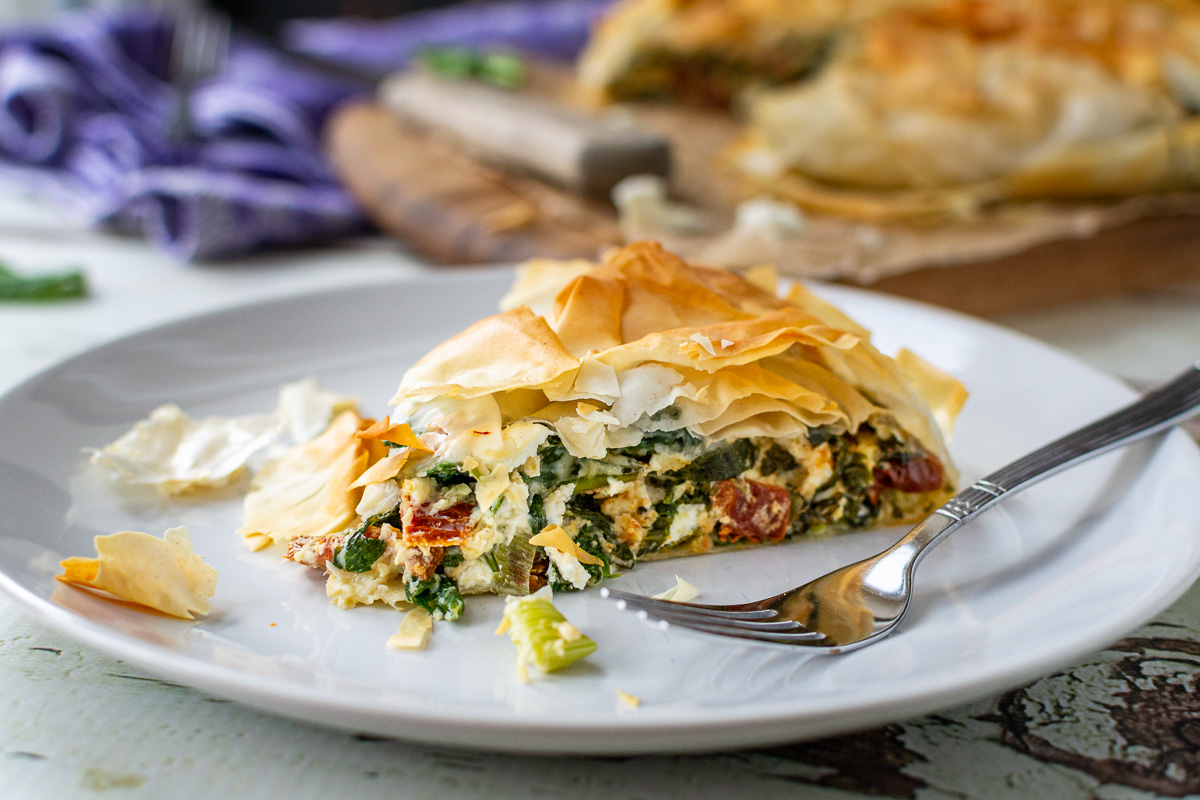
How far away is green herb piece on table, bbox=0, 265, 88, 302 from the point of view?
3236mm

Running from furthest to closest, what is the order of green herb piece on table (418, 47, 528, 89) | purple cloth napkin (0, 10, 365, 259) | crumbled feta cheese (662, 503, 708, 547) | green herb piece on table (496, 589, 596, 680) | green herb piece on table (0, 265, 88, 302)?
green herb piece on table (418, 47, 528, 89)
purple cloth napkin (0, 10, 365, 259)
green herb piece on table (0, 265, 88, 302)
crumbled feta cheese (662, 503, 708, 547)
green herb piece on table (496, 589, 596, 680)

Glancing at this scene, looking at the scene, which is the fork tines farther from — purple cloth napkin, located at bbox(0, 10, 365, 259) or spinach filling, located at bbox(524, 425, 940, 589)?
purple cloth napkin, located at bbox(0, 10, 365, 259)

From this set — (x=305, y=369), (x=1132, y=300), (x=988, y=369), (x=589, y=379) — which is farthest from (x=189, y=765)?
(x=1132, y=300)

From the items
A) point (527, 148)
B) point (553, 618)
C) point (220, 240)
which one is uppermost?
point (527, 148)

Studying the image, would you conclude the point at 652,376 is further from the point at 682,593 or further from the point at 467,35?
the point at 467,35

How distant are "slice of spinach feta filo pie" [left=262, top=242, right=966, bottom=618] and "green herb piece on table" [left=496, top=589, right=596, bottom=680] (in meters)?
0.15

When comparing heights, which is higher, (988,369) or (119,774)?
(988,369)

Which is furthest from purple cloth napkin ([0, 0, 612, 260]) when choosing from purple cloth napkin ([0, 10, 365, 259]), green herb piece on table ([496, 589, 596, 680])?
green herb piece on table ([496, 589, 596, 680])

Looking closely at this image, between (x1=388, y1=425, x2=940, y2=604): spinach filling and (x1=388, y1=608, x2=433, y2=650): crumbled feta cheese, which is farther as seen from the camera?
(x1=388, y1=425, x2=940, y2=604): spinach filling

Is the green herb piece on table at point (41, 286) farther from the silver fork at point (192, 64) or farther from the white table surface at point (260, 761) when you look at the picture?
the white table surface at point (260, 761)

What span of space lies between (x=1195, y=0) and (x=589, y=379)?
4268 millimetres

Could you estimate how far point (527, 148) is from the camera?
3.71 metres

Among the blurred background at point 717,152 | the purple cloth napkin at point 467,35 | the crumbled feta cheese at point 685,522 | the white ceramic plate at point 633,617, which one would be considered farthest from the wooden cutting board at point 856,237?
the purple cloth napkin at point 467,35

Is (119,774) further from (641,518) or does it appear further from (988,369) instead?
(988,369)
